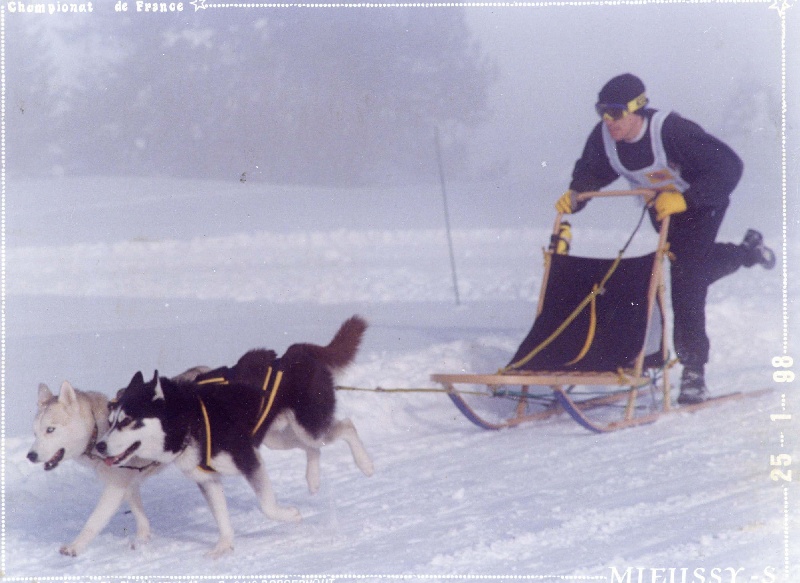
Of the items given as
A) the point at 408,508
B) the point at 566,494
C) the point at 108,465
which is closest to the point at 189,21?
the point at 108,465

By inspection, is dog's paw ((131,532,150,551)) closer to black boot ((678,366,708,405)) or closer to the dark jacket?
black boot ((678,366,708,405))

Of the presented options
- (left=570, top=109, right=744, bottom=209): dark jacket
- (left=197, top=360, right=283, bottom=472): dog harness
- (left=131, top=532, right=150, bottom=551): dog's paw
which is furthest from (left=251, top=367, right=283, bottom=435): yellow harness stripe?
(left=570, top=109, right=744, bottom=209): dark jacket

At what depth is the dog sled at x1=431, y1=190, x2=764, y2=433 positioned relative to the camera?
3145mm

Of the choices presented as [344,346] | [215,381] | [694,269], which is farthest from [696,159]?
[215,381]

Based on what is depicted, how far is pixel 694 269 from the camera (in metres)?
3.47

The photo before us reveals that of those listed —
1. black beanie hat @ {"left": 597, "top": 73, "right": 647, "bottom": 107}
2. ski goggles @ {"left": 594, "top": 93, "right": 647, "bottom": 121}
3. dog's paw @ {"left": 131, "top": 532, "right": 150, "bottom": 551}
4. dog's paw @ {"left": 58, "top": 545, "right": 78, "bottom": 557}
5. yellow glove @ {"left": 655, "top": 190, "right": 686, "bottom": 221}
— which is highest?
black beanie hat @ {"left": 597, "top": 73, "right": 647, "bottom": 107}

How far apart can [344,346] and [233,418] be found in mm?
494

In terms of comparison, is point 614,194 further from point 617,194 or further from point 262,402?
point 262,402

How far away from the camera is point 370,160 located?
19.2 feet

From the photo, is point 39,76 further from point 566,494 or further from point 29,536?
point 566,494

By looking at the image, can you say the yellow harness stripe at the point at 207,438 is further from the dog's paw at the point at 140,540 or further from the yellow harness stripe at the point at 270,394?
the dog's paw at the point at 140,540

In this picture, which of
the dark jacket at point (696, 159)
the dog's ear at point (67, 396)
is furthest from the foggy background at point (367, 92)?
the dog's ear at point (67, 396)

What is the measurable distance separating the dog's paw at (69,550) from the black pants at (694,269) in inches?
97.1

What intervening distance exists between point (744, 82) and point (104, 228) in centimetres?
407
